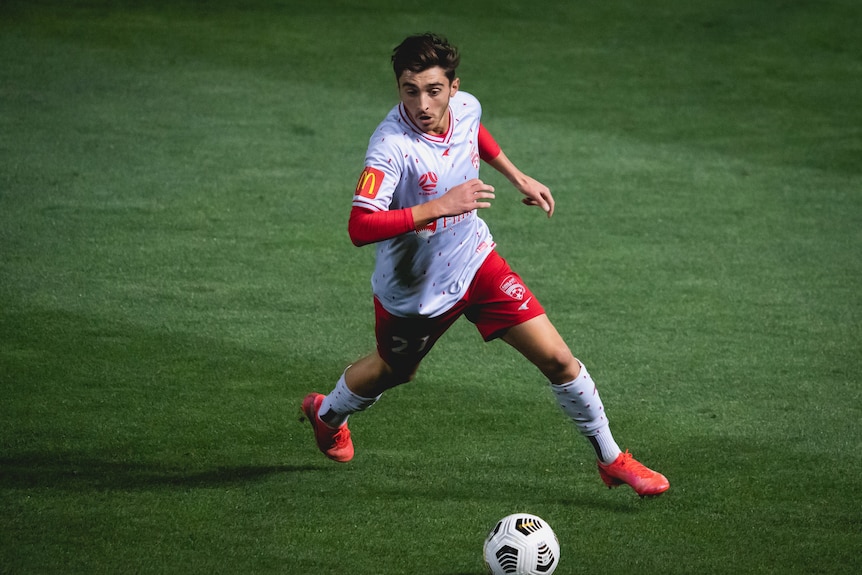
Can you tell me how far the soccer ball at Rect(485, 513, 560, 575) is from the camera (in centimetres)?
365

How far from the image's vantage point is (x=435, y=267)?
4203mm

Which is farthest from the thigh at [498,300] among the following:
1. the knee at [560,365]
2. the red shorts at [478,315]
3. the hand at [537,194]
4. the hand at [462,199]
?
the hand at [462,199]

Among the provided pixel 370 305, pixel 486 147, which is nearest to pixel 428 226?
pixel 486 147

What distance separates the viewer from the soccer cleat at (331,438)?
4.57 meters

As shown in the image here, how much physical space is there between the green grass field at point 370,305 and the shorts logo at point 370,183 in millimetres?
1194

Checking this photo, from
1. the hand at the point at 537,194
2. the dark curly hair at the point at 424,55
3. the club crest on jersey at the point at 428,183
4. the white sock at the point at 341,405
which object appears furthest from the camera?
the white sock at the point at 341,405

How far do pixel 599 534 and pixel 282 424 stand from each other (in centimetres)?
157

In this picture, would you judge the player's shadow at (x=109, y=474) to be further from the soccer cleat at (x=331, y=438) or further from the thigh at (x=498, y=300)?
the thigh at (x=498, y=300)

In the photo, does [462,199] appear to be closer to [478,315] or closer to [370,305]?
[478,315]

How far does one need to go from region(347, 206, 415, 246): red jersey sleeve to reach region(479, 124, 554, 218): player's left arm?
747 mm

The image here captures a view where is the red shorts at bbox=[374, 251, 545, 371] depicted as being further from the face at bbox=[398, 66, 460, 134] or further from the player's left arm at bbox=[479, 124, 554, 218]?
the face at bbox=[398, 66, 460, 134]

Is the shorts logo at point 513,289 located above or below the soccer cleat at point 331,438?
above

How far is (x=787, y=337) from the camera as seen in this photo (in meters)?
5.95

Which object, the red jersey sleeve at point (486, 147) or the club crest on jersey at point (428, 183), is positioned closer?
the club crest on jersey at point (428, 183)
